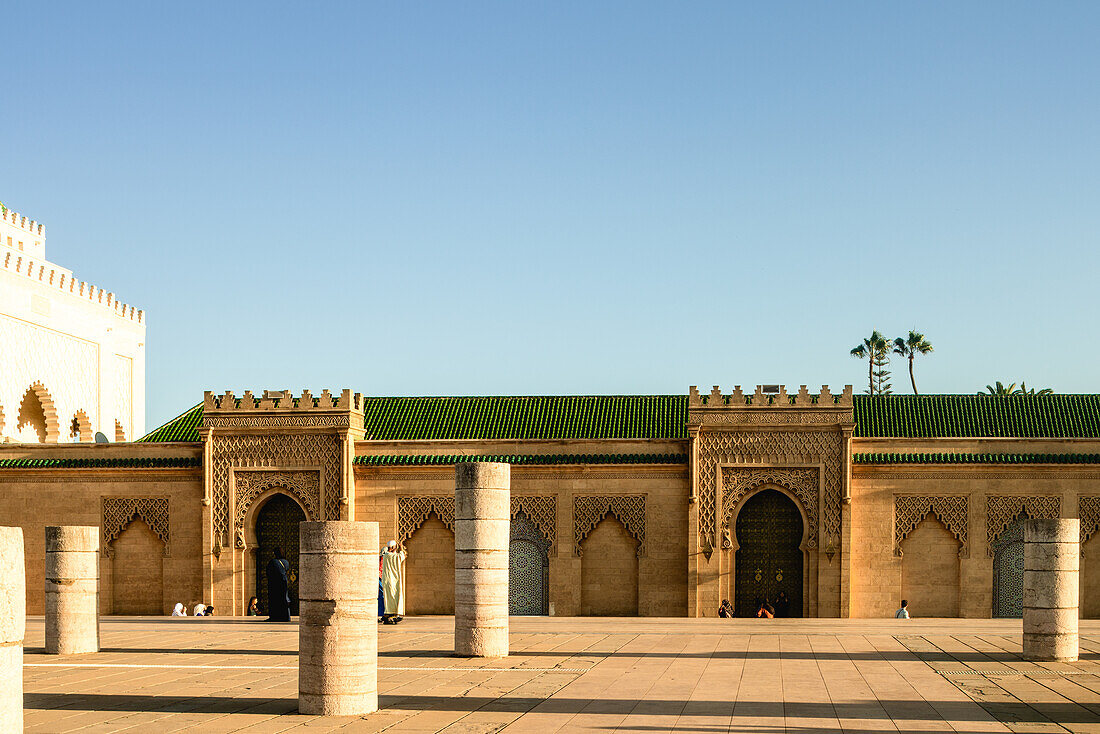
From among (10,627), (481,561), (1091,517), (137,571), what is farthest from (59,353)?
(10,627)

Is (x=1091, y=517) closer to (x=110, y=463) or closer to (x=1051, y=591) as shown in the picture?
(x=1051, y=591)

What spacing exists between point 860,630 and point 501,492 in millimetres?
6323

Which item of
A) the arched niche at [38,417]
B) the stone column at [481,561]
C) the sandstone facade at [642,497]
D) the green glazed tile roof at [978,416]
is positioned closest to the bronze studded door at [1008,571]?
the sandstone facade at [642,497]

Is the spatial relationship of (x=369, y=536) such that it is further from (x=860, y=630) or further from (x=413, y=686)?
(x=860, y=630)

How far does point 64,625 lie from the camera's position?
1459 cm

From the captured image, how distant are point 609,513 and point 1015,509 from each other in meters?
7.20

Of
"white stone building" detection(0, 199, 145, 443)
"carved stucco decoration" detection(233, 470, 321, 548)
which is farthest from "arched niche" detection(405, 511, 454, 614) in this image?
"white stone building" detection(0, 199, 145, 443)

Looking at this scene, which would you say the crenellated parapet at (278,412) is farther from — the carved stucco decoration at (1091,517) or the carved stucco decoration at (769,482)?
the carved stucco decoration at (1091,517)

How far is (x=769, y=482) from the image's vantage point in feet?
74.7

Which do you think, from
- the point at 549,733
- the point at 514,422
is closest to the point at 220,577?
the point at 514,422

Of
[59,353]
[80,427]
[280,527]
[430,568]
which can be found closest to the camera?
[430,568]

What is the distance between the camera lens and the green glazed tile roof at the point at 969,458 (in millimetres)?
22547

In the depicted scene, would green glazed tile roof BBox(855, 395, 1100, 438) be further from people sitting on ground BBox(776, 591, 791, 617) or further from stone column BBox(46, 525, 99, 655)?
stone column BBox(46, 525, 99, 655)

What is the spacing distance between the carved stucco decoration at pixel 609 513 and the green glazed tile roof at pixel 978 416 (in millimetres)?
4610
